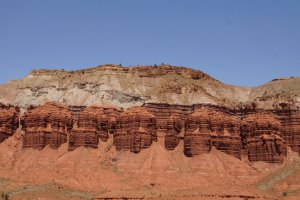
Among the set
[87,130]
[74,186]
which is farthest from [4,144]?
[74,186]

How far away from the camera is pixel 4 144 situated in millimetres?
98375

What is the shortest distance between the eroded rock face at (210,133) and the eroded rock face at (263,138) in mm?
1897

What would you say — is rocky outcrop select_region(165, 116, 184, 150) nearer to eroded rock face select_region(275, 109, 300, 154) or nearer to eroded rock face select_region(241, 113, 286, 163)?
eroded rock face select_region(241, 113, 286, 163)

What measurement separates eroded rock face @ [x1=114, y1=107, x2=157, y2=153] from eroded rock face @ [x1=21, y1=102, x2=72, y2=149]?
31.7ft

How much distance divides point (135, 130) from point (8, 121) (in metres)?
24.5

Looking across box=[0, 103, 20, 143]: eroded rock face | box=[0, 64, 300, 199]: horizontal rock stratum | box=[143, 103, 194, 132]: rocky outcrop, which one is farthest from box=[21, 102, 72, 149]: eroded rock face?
box=[143, 103, 194, 132]: rocky outcrop

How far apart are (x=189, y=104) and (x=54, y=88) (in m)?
29.5

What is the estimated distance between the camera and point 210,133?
9538 centimetres

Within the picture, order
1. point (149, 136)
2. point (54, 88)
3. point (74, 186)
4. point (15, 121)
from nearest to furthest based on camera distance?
1. point (74, 186)
2. point (149, 136)
3. point (15, 121)
4. point (54, 88)

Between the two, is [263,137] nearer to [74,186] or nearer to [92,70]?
[74,186]

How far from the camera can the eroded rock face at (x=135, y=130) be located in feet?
306

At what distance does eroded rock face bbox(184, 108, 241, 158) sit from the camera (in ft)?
307

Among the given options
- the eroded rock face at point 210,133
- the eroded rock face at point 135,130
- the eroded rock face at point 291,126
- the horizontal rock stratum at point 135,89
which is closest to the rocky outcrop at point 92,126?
the eroded rock face at point 135,130

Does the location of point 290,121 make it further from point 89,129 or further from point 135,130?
point 89,129
